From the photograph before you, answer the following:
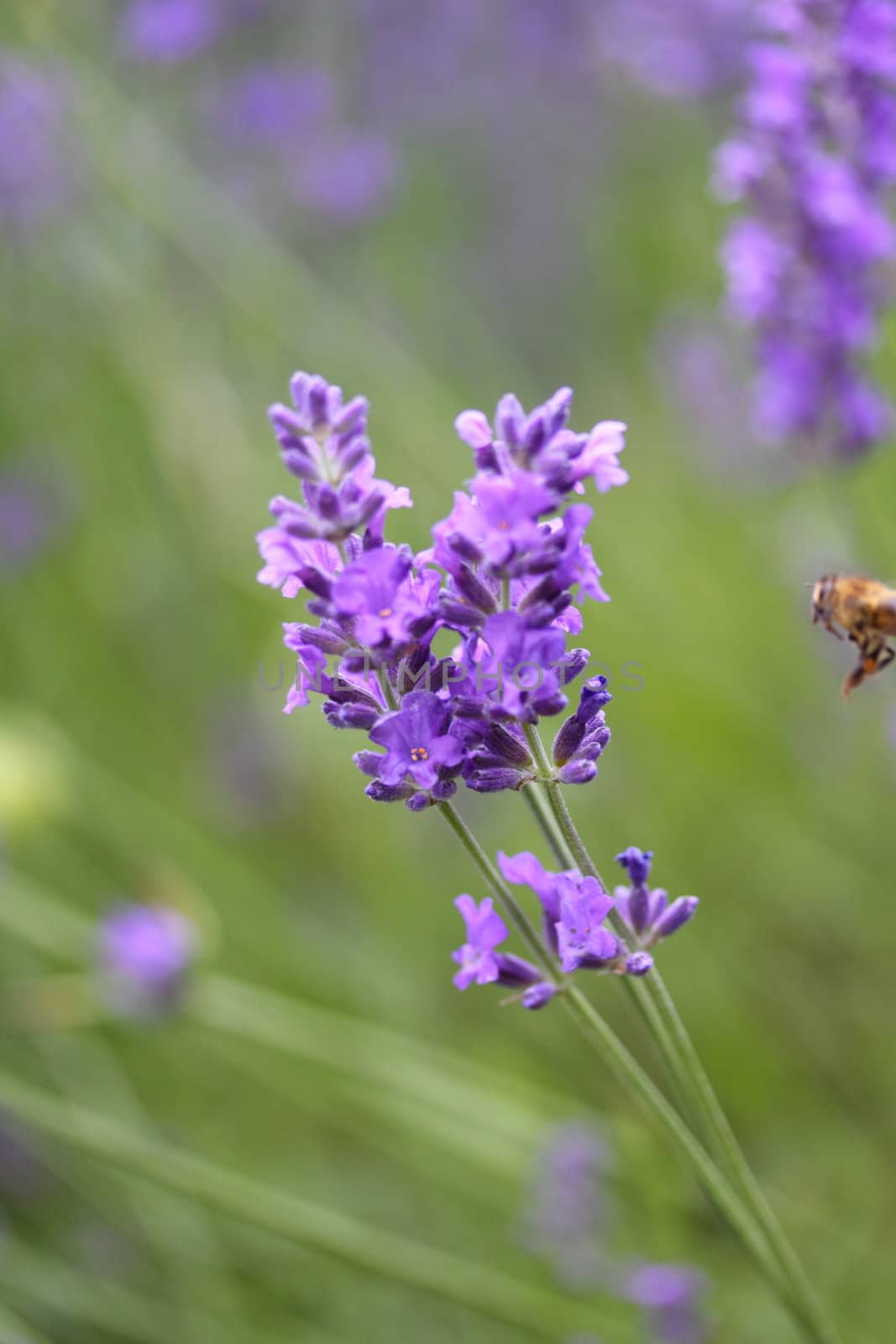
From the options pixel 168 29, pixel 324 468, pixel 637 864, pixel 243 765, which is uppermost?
pixel 168 29

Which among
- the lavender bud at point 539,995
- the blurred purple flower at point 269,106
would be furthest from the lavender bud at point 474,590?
the blurred purple flower at point 269,106

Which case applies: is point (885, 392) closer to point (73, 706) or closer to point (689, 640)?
point (689, 640)

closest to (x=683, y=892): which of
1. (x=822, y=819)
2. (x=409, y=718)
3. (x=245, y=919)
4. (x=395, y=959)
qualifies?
(x=822, y=819)

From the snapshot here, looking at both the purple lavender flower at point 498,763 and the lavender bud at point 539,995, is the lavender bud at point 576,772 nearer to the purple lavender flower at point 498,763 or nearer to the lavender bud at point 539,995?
the purple lavender flower at point 498,763

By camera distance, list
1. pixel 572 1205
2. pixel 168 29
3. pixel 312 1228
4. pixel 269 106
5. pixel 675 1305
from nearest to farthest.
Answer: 1. pixel 312 1228
2. pixel 675 1305
3. pixel 572 1205
4. pixel 168 29
5. pixel 269 106

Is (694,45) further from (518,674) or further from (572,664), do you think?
(518,674)

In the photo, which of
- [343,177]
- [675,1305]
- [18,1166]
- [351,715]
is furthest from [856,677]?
[343,177]

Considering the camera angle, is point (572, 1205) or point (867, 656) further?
point (572, 1205)
